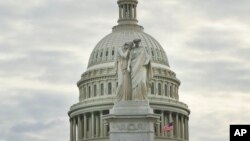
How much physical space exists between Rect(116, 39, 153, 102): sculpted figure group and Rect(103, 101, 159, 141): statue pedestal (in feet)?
1.35

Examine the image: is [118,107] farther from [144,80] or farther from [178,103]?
[178,103]

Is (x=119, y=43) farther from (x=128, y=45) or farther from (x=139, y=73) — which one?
(x=139, y=73)

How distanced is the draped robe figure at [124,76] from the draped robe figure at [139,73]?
18cm

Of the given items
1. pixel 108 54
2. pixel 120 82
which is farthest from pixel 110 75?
pixel 120 82

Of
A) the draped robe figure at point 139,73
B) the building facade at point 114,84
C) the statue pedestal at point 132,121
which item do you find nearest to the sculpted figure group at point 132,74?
the draped robe figure at point 139,73

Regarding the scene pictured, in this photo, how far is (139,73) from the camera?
37938 millimetres

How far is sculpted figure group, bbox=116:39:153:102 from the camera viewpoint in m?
37.9

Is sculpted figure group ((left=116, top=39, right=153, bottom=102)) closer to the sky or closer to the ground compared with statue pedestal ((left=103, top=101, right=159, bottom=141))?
closer to the sky

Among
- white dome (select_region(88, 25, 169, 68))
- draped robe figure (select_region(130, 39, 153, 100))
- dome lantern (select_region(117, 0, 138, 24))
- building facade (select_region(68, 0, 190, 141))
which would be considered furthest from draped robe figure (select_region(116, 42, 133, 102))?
dome lantern (select_region(117, 0, 138, 24))

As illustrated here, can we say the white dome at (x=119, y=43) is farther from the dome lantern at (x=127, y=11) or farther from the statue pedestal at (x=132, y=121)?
the statue pedestal at (x=132, y=121)

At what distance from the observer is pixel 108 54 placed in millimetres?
180750

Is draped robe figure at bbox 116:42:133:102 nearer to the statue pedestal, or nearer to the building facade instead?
the statue pedestal

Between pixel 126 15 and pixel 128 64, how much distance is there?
147102 mm

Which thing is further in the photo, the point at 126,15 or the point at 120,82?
the point at 126,15
